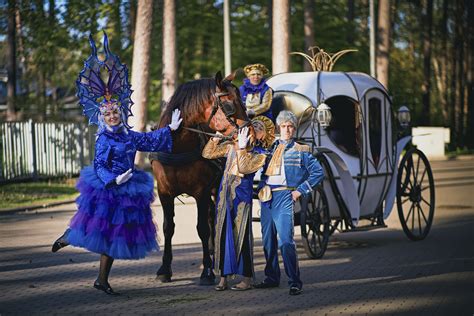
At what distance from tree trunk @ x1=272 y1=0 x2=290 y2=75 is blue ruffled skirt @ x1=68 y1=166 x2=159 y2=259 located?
16.6 meters

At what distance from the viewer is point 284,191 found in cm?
959

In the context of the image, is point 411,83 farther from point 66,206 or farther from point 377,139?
point 377,139

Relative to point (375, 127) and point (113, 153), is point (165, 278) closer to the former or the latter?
point (113, 153)

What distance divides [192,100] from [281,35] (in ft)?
51.9

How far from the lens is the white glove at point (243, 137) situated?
31.3 feet

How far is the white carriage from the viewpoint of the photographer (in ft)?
40.5

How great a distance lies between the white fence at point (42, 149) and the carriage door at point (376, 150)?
13265 millimetres

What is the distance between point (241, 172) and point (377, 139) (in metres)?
4.86

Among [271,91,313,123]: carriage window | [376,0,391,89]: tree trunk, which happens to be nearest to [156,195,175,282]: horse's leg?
[271,91,313,123]: carriage window

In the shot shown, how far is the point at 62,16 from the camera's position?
41219mm

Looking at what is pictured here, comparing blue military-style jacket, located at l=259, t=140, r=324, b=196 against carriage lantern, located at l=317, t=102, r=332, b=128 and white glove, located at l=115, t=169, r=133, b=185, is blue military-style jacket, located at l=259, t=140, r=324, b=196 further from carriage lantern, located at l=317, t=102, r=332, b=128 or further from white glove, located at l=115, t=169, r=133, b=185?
carriage lantern, located at l=317, t=102, r=332, b=128

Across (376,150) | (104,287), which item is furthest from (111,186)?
(376,150)

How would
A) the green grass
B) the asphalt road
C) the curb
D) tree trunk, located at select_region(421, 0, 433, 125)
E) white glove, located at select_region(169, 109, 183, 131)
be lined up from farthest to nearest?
tree trunk, located at select_region(421, 0, 433, 125), the green grass, the curb, white glove, located at select_region(169, 109, 183, 131), the asphalt road

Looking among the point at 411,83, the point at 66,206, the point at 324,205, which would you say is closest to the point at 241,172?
the point at 324,205
